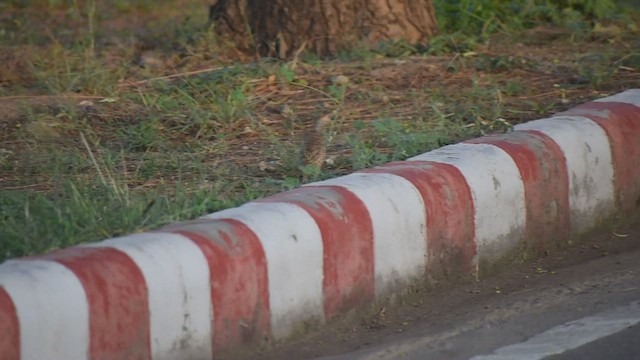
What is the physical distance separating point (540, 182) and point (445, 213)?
0.50m

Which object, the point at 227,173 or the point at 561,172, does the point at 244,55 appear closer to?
the point at 227,173

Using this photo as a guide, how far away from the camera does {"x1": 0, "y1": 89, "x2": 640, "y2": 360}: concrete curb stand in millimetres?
2725

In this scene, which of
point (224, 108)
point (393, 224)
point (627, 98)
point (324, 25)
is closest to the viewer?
point (393, 224)

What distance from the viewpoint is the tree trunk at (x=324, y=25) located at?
603 cm

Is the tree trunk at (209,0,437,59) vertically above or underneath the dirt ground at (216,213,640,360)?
above

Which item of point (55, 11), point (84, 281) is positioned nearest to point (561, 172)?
point (84, 281)

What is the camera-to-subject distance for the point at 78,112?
16.2 feet

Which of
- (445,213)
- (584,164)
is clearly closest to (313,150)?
(445,213)

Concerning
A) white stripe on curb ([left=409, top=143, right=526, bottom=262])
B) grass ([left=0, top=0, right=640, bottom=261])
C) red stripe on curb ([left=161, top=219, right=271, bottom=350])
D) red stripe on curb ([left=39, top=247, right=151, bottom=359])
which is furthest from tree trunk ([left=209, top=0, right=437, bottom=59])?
red stripe on curb ([left=39, top=247, right=151, bottom=359])

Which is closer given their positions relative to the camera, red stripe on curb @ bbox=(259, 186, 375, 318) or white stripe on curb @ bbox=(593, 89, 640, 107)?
red stripe on curb @ bbox=(259, 186, 375, 318)

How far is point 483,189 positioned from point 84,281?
151 cm

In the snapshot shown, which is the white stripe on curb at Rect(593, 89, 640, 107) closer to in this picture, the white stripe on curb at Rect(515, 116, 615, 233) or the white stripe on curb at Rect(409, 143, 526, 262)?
the white stripe on curb at Rect(515, 116, 615, 233)

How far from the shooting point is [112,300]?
277 cm

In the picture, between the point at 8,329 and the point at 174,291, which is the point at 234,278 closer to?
the point at 174,291
